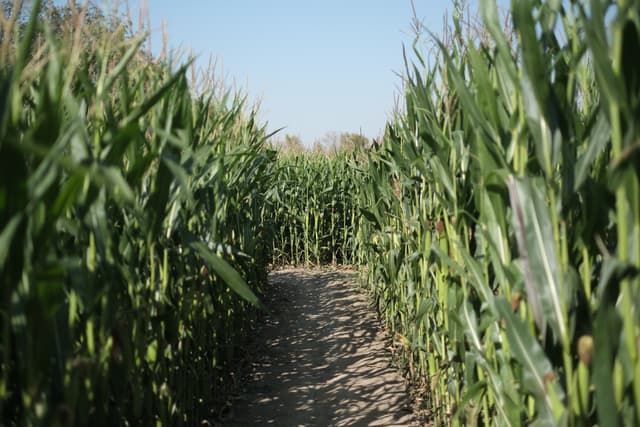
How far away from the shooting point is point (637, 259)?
48.4 inches

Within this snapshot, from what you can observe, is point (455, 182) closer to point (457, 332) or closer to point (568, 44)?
point (457, 332)

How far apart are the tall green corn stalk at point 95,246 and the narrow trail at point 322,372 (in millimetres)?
709

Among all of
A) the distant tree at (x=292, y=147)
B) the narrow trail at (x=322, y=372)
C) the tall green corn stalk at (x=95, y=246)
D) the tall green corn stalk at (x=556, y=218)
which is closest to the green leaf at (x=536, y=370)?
the tall green corn stalk at (x=556, y=218)

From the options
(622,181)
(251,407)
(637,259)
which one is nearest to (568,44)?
(622,181)

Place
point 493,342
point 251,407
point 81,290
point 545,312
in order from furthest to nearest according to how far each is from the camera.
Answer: point 251,407 < point 493,342 < point 545,312 < point 81,290

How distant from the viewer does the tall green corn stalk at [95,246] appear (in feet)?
3.83

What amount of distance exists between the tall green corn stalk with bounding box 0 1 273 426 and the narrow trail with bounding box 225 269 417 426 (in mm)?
709

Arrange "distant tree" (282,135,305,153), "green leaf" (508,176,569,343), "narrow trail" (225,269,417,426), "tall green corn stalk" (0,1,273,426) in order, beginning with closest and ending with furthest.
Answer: "tall green corn stalk" (0,1,273,426) → "green leaf" (508,176,569,343) → "narrow trail" (225,269,417,426) → "distant tree" (282,135,305,153)

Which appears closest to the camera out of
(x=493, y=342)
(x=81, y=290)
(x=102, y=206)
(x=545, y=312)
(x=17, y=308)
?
(x=17, y=308)

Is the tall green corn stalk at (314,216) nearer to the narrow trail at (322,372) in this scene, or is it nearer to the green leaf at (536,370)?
the narrow trail at (322,372)

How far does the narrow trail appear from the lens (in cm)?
349

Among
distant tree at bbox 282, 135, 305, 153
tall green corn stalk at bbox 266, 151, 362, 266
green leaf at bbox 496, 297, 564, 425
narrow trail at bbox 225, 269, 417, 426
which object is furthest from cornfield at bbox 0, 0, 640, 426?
distant tree at bbox 282, 135, 305, 153

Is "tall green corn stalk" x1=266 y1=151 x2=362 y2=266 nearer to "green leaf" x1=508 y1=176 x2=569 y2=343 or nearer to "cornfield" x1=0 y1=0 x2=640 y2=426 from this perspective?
"cornfield" x1=0 y1=0 x2=640 y2=426

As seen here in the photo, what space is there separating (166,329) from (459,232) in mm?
1327
